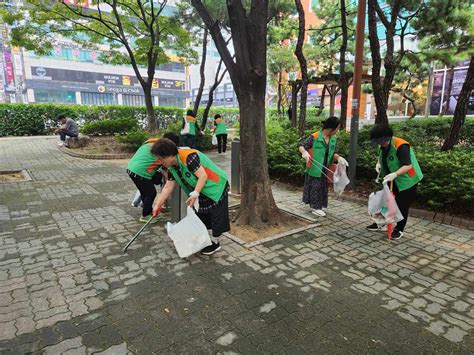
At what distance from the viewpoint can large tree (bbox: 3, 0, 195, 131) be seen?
33.8ft

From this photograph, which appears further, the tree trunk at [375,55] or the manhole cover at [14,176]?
the tree trunk at [375,55]

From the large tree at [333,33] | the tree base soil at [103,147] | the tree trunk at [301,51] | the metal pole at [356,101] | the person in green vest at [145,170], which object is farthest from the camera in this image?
the large tree at [333,33]

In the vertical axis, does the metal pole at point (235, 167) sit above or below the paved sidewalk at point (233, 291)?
above

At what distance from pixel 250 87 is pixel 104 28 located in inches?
378

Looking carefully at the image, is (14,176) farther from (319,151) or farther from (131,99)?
(131,99)

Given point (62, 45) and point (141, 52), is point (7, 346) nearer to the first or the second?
point (141, 52)

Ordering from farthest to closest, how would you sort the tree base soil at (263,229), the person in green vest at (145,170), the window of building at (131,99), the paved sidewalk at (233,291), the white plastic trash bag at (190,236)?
the window of building at (131,99), the person in green vest at (145,170), the tree base soil at (263,229), the white plastic trash bag at (190,236), the paved sidewalk at (233,291)

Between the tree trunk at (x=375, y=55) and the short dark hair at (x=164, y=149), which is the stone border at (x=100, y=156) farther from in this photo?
the short dark hair at (x=164, y=149)

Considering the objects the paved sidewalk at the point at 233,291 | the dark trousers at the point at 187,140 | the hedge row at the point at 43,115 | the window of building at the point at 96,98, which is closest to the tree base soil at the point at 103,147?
the hedge row at the point at 43,115

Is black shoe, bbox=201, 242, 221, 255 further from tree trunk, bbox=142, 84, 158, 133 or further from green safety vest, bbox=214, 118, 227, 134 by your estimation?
tree trunk, bbox=142, 84, 158, 133

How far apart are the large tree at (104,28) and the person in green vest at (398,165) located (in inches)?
358

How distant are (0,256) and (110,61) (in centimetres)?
1161

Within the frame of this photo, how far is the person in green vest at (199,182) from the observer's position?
3.38 meters

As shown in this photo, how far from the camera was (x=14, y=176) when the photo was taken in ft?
26.6
